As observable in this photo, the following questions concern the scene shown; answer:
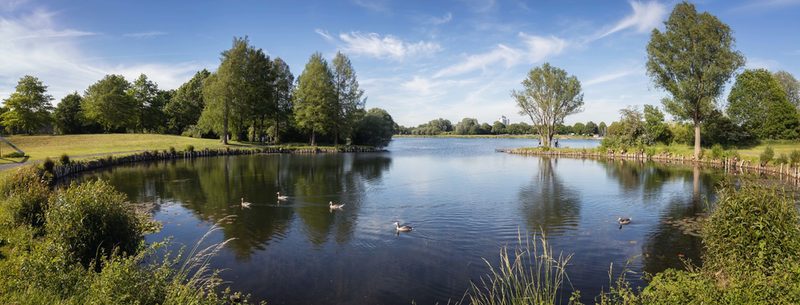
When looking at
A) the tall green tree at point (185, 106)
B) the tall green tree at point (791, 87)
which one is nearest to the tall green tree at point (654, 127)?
the tall green tree at point (791, 87)

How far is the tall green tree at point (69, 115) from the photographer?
8806 cm

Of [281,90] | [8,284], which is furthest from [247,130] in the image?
[8,284]

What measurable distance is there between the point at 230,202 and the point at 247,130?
231 feet

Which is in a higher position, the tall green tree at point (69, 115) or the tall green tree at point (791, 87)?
→ the tall green tree at point (791, 87)

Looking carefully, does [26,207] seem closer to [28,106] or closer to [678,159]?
[678,159]

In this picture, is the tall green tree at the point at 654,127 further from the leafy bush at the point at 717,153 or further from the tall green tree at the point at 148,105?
the tall green tree at the point at 148,105

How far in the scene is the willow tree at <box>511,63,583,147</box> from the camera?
278 ft

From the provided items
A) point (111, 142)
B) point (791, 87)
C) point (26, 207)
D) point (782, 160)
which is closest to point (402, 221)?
point (26, 207)

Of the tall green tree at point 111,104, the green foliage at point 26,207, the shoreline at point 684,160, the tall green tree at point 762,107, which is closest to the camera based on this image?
the green foliage at point 26,207

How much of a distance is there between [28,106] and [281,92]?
42.4 m

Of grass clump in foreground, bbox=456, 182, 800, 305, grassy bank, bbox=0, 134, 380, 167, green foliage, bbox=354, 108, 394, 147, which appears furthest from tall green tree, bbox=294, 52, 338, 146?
grass clump in foreground, bbox=456, 182, 800, 305

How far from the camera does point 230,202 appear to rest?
2730 centimetres

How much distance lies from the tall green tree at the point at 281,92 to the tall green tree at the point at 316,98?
389cm

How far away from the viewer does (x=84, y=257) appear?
12.5m
